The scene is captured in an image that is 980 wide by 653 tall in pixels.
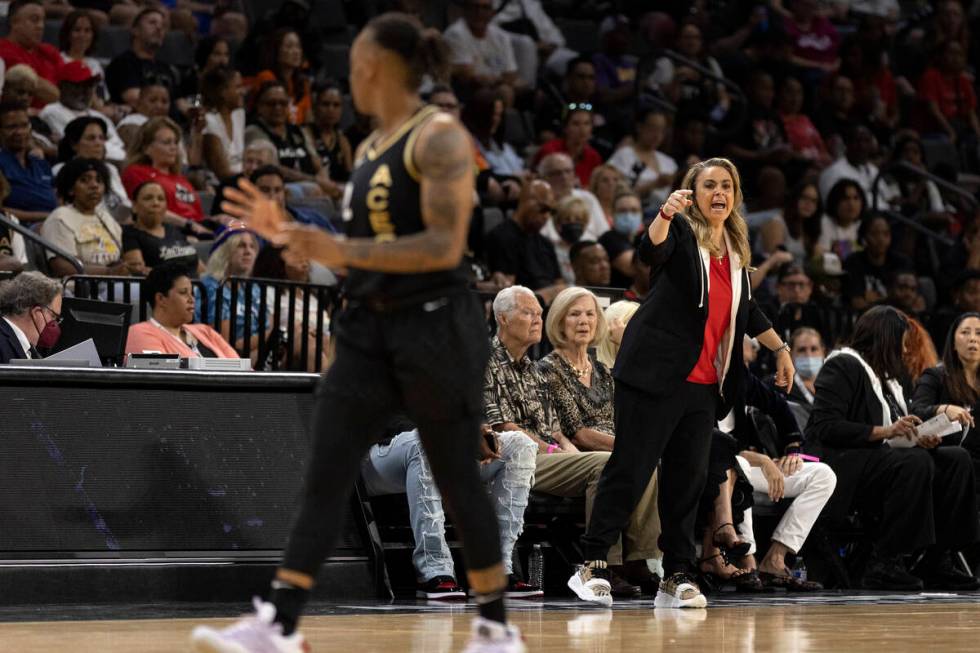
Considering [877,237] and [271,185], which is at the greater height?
[271,185]

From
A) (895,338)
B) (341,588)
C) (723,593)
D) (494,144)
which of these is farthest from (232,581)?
(494,144)

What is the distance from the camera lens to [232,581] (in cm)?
624

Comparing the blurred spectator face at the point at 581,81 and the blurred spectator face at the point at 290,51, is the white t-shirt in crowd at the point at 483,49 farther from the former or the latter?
the blurred spectator face at the point at 290,51

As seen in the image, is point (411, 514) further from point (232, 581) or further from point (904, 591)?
point (904, 591)

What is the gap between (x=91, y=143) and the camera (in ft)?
30.7

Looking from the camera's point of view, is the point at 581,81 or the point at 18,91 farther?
the point at 581,81

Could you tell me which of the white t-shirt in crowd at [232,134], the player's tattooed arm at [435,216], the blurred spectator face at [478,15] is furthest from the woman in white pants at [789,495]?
the blurred spectator face at [478,15]

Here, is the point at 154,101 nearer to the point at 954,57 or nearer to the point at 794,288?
the point at 794,288

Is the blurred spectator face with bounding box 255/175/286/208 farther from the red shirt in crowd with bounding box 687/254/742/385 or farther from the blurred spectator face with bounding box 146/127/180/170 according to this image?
the red shirt in crowd with bounding box 687/254/742/385

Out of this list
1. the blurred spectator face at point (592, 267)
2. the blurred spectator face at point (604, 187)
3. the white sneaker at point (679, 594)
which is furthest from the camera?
the blurred spectator face at point (604, 187)

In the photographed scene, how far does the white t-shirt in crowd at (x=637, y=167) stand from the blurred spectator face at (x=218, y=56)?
127 inches

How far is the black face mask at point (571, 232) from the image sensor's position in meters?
10.9

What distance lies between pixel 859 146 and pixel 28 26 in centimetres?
731

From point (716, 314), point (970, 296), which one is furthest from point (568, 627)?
point (970, 296)
